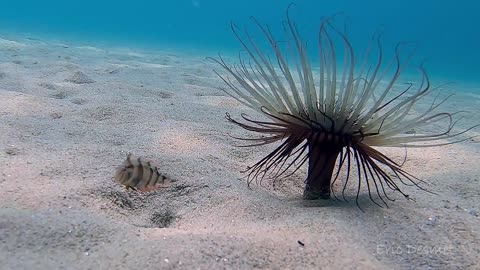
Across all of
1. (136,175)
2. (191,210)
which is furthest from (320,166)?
(136,175)

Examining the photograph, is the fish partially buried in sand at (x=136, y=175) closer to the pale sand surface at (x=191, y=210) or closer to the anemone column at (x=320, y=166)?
the pale sand surface at (x=191, y=210)

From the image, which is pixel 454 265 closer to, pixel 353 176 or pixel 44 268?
pixel 353 176

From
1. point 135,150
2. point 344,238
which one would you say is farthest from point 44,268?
point 135,150

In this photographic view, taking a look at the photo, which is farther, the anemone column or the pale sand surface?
the anemone column

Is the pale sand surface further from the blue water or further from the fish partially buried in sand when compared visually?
the blue water

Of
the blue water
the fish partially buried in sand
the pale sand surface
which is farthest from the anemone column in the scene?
the blue water

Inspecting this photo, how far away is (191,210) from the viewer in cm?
259

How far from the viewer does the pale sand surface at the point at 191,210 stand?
187 centimetres

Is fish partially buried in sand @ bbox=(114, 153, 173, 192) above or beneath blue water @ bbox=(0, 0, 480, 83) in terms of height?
beneath

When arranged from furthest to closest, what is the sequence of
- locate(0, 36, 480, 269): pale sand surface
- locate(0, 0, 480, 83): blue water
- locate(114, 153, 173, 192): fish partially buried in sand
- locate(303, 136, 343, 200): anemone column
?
1. locate(0, 0, 480, 83): blue water
2. locate(114, 153, 173, 192): fish partially buried in sand
3. locate(303, 136, 343, 200): anemone column
4. locate(0, 36, 480, 269): pale sand surface

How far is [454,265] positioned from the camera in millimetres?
1964

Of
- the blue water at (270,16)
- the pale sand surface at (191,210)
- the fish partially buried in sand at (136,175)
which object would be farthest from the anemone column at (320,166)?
the blue water at (270,16)

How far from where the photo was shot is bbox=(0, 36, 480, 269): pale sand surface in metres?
1.87

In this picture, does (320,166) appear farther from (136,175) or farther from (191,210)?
(136,175)
